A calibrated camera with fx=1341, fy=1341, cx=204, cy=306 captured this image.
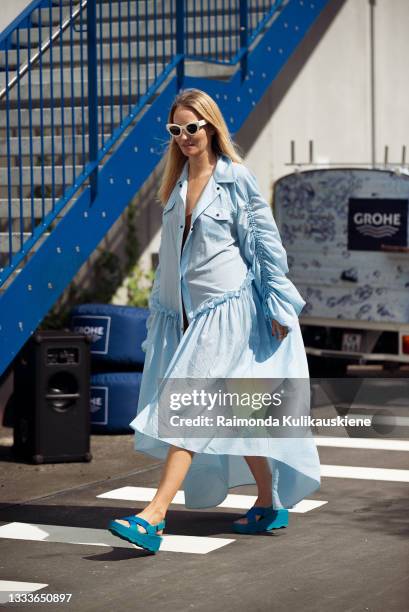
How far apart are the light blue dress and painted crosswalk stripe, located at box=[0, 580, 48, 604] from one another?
92 cm

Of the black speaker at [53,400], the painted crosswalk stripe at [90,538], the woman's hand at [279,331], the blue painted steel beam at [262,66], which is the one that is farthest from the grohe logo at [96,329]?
the woman's hand at [279,331]

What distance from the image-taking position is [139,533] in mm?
5957

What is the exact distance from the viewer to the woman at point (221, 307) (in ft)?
20.5

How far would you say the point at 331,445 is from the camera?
30.3 feet

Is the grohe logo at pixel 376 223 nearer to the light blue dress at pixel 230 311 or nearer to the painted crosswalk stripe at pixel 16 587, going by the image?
the light blue dress at pixel 230 311

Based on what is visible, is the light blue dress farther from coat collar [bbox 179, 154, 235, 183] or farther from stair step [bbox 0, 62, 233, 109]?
stair step [bbox 0, 62, 233, 109]

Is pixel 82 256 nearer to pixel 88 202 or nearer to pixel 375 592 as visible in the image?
pixel 88 202

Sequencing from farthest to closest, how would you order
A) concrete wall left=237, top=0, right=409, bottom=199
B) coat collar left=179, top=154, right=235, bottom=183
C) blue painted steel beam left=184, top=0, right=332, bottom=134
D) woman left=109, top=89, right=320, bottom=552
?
concrete wall left=237, top=0, right=409, bottom=199 < blue painted steel beam left=184, top=0, right=332, bottom=134 < coat collar left=179, top=154, right=235, bottom=183 < woman left=109, top=89, right=320, bottom=552

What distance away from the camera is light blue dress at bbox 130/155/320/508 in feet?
20.5

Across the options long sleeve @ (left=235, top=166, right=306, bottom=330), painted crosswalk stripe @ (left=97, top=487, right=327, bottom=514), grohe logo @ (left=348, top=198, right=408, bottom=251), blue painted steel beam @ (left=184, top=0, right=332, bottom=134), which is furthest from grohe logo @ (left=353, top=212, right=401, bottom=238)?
long sleeve @ (left=235, top=166, right=306, bottom=330)

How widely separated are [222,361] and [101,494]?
69.7 inches

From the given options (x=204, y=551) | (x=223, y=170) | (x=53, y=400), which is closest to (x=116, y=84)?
(x=53, y=400)

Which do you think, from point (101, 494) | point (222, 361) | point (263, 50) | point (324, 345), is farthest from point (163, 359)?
point (263, 50)

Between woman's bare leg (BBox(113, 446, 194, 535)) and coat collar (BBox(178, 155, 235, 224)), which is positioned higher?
coat collar (BBox(178, 155, 235, 224))
